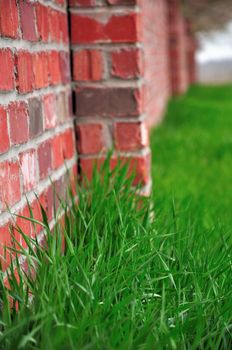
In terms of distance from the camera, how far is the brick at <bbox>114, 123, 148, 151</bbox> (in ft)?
9.12

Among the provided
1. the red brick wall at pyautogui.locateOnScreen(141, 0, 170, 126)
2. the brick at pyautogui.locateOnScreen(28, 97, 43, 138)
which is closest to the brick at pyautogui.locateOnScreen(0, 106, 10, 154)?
the brick at pyautogui.locateOnScreen(28, 97, 43, 138)

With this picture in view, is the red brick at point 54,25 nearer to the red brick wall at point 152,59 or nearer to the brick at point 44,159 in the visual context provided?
the brick at point 44,159

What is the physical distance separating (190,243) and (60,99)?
2.37 feet

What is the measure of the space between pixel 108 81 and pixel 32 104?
704mm

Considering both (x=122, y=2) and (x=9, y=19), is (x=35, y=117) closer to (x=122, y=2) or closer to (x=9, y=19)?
(x=9, y=19)

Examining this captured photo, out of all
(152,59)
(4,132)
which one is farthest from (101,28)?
(152,59)

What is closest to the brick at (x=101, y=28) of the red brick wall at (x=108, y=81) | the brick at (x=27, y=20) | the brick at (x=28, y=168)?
the red brick wall at (x=108, y=81)

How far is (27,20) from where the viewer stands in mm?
2031

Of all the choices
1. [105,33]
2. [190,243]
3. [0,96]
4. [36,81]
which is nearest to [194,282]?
[190,243]

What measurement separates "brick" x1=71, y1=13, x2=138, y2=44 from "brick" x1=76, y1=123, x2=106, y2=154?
1.04 feet

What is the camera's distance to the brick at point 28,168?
1953 mm

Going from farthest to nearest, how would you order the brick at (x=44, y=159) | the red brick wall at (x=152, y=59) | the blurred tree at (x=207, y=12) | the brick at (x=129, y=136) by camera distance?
the blurred tree at (x=207, y=12) < the red brick wall at (x=152, y=59) < the brick at (x=129, y=136) < the brick at (x=44, y=159)

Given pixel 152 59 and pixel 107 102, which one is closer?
pixel 107 102

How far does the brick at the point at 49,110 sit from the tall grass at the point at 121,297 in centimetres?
32
